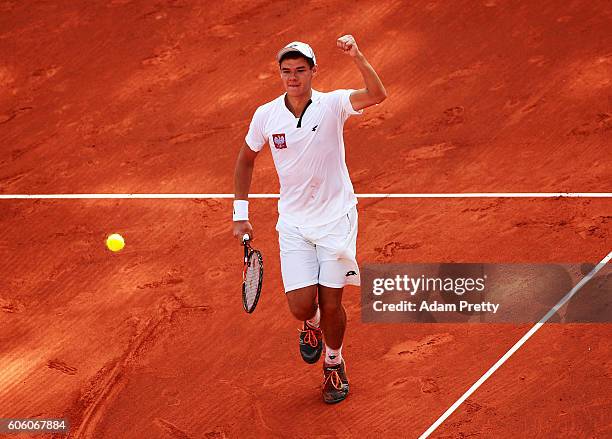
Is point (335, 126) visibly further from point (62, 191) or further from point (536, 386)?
point (62, 191)

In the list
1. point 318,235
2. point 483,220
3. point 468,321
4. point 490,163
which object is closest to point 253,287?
Result: point 318,235

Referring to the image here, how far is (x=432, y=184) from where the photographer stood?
8977mm

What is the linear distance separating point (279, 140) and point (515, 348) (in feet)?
7.25

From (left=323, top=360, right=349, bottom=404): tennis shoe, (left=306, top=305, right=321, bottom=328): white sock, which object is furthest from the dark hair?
(left=323, top=360, right=349, bottom=404): tennis shoe

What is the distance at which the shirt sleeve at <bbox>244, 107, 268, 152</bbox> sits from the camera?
20.6ft

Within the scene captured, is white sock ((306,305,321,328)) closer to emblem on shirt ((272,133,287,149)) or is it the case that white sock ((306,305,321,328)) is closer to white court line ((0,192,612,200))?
emblem on shirt ((272,133,287,149))

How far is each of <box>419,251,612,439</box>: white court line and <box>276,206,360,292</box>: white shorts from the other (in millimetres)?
999

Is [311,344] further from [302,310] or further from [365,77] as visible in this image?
[365,77]

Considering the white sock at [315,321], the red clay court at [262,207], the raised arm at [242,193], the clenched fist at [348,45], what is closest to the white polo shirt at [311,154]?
the raised arm at [242,193]

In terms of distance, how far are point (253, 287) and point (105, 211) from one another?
9.70 ft

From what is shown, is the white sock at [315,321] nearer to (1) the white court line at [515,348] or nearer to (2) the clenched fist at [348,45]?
(1) the white court line at [515,348]

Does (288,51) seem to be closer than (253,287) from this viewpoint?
Yes

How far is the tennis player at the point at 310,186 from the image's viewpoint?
6105 mm

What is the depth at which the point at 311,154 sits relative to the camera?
20.1 ft
